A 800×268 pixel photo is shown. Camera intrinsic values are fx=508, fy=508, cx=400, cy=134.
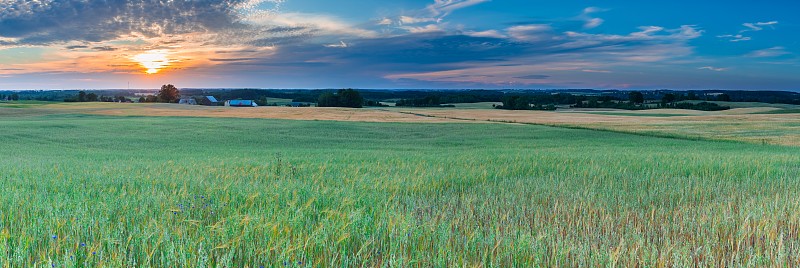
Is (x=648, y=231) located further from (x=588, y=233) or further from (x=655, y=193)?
(x=655, y=193)

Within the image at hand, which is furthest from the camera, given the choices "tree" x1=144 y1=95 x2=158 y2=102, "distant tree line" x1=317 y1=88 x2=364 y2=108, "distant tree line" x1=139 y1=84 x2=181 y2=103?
"distant tree line" x1=139 y1=84 x2=181 y2=103

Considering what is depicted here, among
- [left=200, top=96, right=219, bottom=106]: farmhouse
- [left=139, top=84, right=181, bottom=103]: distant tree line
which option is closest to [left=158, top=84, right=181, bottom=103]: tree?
[left=139, top=84, right=181, bottom=103]: distant tree line

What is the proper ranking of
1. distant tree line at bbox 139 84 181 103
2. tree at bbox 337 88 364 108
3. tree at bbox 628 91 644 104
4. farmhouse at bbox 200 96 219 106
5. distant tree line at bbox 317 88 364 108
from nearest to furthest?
tree at bbox 628 91 644 104, tree at bbox 337 88 364 108, distant tree line at bbox 317 88 364 108, distant tree line at bbox 139 84 181 103, farmhouse at bbox 200 96 219 106

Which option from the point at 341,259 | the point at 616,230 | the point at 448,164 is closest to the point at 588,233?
the point at 616,230

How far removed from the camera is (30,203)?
19.6 feet

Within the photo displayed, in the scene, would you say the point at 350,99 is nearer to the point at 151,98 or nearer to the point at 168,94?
the point at 151,98

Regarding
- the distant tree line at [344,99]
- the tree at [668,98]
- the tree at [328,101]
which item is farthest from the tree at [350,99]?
the tree at [668,98]

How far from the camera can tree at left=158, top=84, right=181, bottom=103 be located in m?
138

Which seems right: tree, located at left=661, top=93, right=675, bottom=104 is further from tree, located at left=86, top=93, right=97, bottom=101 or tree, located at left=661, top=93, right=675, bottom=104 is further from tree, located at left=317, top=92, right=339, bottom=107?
tree, located at left=86, top=93, right=97, bottom=101

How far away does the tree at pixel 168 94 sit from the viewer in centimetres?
13812

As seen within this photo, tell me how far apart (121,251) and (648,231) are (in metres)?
4.65

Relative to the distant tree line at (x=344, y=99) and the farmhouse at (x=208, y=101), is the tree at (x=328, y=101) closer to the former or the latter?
the distant tree line at (x=344, y=99)

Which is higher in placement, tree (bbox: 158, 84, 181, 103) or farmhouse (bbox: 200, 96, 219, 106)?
tree (bbox: 158, 84, 181, 103)

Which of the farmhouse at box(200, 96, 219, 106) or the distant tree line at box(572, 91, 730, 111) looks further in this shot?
the farmhouse at box(200, 96, 219, 106)
